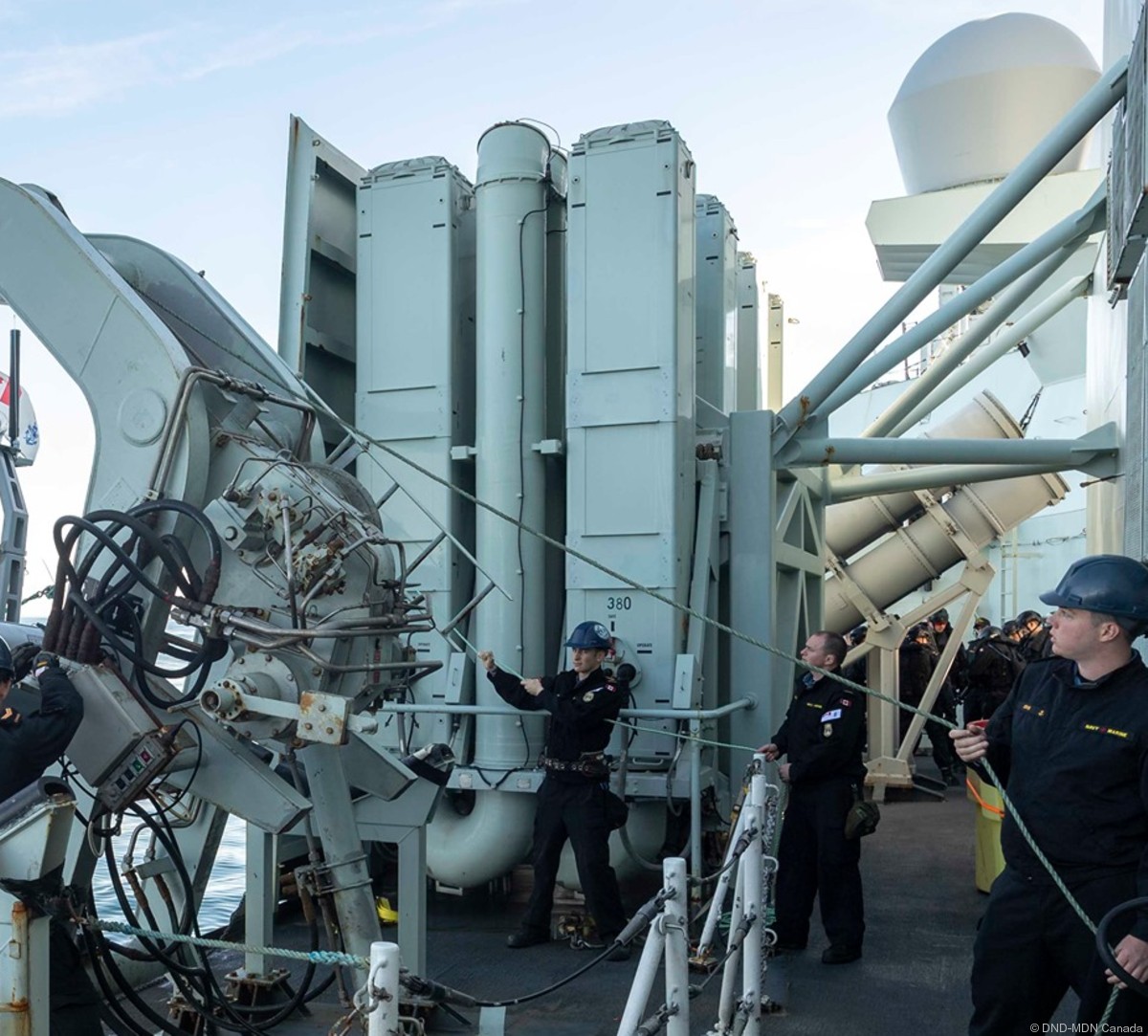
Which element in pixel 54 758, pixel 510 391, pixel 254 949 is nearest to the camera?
pixel 254 949

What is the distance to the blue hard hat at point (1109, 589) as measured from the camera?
3102mm

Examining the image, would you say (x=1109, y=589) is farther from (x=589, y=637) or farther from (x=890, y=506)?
(x=890, y=506)

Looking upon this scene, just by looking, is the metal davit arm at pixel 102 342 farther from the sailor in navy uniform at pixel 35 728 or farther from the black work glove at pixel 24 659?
the sailor in navy uniform at pixel 35 728

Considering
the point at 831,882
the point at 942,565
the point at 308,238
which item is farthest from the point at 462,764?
the point at 942,565

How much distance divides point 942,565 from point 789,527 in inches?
164

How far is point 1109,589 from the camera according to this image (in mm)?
3109

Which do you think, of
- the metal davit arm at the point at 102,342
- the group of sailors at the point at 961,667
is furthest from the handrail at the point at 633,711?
the metal davit arm at the point at 102,342

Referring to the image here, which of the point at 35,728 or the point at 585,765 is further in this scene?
the point at 585,765

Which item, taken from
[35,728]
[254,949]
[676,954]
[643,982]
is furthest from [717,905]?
[35,728]

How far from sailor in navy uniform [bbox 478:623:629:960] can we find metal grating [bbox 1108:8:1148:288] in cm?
293

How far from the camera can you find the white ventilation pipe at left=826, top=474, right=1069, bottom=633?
10844 mm

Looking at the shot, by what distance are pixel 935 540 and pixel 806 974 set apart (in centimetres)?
614

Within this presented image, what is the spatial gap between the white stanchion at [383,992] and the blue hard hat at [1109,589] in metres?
1.87

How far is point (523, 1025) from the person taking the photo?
4.87m
